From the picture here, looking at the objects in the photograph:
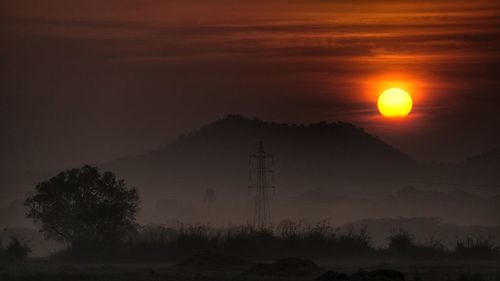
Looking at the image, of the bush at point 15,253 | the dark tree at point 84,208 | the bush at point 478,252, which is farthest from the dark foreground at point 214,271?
the dark tree at point 84,208

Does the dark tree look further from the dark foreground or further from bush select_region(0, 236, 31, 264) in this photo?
the dark foreground

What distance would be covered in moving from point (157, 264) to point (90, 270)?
5.96 meters

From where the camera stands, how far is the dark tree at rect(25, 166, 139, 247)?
59750 millimetres

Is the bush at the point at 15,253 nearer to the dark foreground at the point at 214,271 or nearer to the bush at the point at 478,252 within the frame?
the dark foreground at the point at 214,271

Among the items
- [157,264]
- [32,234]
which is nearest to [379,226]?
[32,234]

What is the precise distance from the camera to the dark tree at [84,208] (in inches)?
2352

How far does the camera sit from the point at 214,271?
47.4 metres

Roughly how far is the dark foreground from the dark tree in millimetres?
6635

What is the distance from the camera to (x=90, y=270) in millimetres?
48125

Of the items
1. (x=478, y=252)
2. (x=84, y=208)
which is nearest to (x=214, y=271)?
(x=478, y=252)

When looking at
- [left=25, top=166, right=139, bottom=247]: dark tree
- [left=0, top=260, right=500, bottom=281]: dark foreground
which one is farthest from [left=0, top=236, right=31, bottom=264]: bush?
[left=0, top=260, right=500, bottom=281]: dark foreground

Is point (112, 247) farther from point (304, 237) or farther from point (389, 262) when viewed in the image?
point (389, 262)

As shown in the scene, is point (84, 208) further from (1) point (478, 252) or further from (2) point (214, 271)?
(1) point (478, 252)

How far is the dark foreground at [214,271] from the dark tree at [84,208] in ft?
21.8
